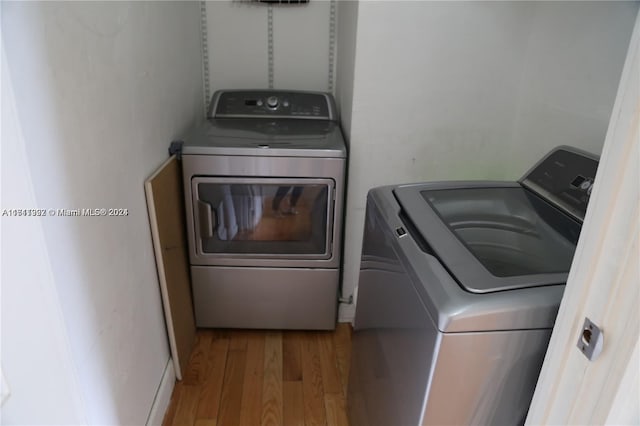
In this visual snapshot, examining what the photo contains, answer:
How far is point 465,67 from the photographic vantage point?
1660 millimetres

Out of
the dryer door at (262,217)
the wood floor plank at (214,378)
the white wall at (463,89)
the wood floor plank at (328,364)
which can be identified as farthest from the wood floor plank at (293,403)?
the white wall at (463,89)

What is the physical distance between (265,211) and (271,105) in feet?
1.90

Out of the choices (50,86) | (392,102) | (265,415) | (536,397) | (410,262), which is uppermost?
(50,86)

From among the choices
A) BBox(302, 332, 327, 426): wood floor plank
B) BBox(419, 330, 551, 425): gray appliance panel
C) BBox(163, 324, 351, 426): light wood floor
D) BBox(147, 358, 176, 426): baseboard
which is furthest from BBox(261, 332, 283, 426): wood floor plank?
BBox(419, 330, 551, 425): gray appliance panel

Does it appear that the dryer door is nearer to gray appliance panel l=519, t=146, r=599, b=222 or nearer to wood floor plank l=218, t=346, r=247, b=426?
wood floor plank l=218, t=346, r=247, b=426

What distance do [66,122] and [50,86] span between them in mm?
83

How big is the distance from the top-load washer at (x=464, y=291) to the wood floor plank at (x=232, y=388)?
513 mm

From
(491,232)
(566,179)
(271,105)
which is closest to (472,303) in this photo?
(491,232)

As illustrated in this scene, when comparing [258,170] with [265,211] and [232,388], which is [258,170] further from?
[232,388]

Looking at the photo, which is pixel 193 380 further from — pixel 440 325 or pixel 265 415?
pixel 440 325

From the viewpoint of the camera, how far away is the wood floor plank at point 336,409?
1.58 m

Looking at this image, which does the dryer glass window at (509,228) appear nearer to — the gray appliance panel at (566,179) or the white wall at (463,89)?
the gray appliance panel at (566,179)

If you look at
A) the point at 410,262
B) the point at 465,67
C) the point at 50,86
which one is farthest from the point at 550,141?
the point at 50,86

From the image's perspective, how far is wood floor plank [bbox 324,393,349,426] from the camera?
5.20 feet
